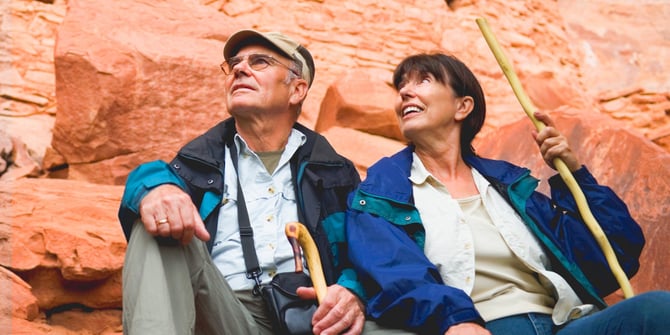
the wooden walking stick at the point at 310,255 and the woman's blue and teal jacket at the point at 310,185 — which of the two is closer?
the wooden walking stick at the point at 310,255

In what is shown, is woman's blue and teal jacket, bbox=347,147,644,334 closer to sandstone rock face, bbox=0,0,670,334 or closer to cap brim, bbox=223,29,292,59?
cap brim, bbox=223,29,292,59

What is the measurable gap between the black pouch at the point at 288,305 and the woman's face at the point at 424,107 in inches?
31.1

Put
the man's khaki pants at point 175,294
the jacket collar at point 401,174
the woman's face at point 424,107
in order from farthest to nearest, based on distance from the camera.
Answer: the woman's face at point 424,107 < the jacket collar at point 401,174 < the man's khaki pants at point 175,294

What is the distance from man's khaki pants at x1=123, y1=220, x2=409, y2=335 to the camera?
2943 millimetres

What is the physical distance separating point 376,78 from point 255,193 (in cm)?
379

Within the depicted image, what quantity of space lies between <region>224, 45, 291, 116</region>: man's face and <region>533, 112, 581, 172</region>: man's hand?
46.0 inches

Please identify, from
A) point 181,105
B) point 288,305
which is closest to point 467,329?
point 288,305

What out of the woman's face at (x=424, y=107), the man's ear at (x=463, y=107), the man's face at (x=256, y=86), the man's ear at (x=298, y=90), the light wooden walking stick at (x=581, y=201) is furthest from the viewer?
the man's ear at (x=298, y=90)

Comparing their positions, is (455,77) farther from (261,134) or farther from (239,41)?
(239,41)

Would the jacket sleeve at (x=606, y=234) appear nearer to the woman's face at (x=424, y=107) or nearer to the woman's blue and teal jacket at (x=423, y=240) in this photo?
the woman's blue and teal jacket at (x=423, y=240)

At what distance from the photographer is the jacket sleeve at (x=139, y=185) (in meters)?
3.18

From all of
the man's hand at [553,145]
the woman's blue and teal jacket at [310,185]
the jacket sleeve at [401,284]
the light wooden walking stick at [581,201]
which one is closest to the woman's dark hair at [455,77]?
the light wooden walking stick at [581,201]

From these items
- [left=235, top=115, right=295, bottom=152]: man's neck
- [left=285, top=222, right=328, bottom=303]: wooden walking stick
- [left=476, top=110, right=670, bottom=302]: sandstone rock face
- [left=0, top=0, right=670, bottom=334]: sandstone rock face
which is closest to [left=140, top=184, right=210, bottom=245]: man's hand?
[left=285, top=222, right=328, bottom=303]: wooden walking stick

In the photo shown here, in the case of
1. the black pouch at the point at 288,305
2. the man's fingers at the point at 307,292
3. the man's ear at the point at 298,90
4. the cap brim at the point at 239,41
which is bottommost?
the black pouch at the point at 288,305
